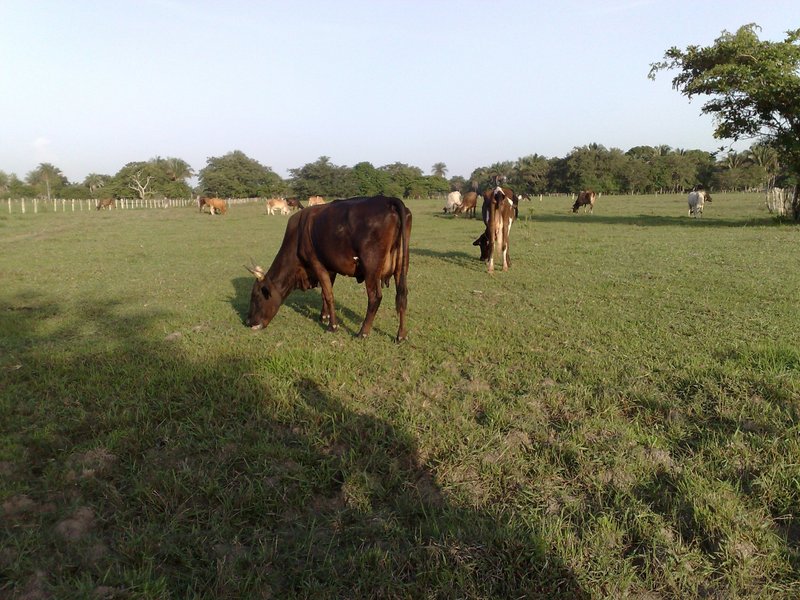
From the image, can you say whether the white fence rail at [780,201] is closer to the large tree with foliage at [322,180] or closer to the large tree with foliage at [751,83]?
the large tree with foliage at [751,83]

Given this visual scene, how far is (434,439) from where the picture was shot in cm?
319

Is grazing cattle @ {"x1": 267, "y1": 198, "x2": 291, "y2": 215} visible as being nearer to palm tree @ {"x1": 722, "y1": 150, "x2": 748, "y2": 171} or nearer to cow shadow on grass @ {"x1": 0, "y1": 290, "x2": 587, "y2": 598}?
cow shadow on grass @ {"x1": 0, "y1": 290, "x2": 587, "y2": 598}

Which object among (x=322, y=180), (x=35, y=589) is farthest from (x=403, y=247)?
(x=322, y=180)

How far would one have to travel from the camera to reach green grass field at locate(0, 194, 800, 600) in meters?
2.16

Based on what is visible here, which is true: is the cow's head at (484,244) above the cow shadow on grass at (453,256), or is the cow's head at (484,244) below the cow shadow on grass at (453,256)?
above

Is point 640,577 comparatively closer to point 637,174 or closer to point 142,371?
point 142,371

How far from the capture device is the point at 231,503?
2645 millimetres

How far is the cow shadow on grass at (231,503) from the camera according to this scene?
214cm

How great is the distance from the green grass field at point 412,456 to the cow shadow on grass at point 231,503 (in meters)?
0.01

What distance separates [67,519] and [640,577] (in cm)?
292

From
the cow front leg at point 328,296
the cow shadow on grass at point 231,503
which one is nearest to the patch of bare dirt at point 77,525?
the cow shadow on grass at point 231,503

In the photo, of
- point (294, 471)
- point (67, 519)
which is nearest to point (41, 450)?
point (67, 519)

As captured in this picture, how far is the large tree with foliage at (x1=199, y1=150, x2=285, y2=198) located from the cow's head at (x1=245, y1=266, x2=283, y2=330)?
7859 cm

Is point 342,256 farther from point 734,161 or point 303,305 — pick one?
point 734,161
